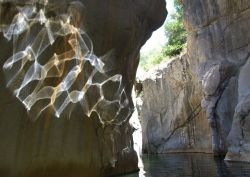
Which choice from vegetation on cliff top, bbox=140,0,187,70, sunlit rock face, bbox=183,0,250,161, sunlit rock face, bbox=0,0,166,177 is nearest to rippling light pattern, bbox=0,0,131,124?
sunlit rock face, bbox=0,0,166,177

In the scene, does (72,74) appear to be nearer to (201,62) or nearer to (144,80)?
(201,62)

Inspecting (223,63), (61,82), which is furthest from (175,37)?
(61,82)

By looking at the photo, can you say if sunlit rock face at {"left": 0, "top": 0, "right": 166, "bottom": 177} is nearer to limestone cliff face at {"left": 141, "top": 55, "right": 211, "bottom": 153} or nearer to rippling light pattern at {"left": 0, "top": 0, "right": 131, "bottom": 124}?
rippling light pattern at {"left": 0, "top": 0, "right": 131, "bottom": 124}

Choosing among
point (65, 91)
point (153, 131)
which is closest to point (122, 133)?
point (65, 91)

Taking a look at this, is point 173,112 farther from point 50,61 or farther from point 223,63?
point 50,61

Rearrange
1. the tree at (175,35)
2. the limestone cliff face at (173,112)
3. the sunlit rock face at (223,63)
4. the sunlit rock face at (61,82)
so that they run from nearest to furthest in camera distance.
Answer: the sunlit rock face at (61,82) → the sunlit rock face at (223,63) → the limestone cliff face at (173,112) → the tree at (175,35)

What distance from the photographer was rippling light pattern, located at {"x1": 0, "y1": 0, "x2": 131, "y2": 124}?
20.2 ft

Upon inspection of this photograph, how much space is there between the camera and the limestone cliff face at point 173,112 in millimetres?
18484

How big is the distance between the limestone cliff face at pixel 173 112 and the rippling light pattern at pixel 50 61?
440 inches

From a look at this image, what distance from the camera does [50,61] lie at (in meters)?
6.57

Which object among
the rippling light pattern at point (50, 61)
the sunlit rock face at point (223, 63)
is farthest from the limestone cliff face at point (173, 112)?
the rippling light pattern at point (50, 61)

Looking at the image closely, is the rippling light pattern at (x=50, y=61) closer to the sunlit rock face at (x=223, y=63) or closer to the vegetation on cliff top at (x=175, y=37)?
the sunlit rock face at (x=223, y=63)

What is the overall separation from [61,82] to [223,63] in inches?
386

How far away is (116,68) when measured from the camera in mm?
8539
